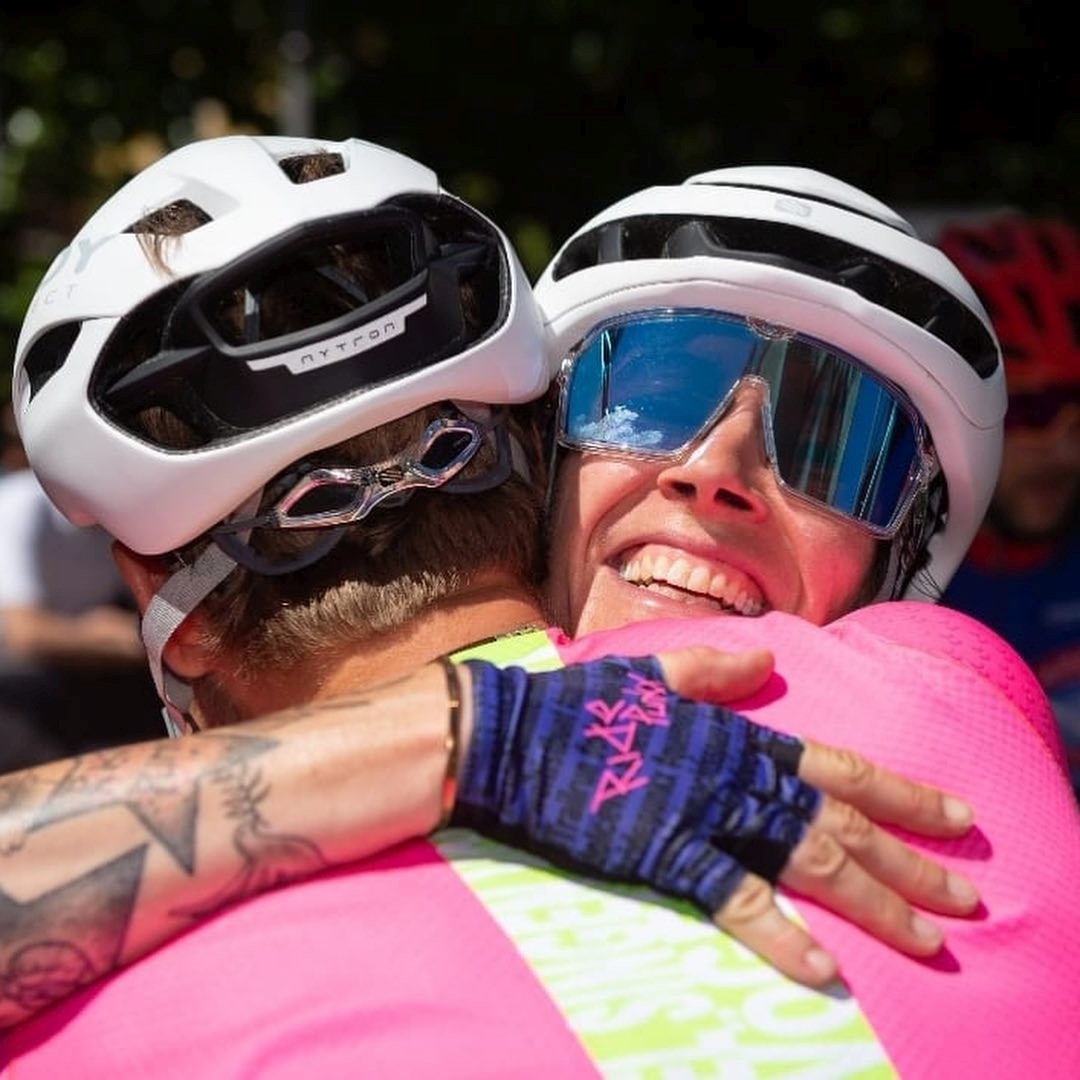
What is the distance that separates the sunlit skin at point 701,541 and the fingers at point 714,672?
2.47 feet

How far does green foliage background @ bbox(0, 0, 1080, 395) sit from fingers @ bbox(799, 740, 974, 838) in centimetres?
772

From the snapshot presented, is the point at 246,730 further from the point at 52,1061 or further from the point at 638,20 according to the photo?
the point at 638,20

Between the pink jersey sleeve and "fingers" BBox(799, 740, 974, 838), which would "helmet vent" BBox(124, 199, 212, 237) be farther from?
"fingers" BBox(799, 740, 974, 838)

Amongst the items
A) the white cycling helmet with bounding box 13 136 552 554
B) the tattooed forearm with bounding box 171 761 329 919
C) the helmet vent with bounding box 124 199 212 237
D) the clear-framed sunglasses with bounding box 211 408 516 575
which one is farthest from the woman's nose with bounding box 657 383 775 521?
the tattooed forearm with bounding box 171 761 329 919

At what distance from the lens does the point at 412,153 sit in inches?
388

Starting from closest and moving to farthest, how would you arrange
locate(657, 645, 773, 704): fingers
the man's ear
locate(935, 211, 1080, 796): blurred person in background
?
locate(657, 645, 773, 704): fingers, the man's ear, locate(935, 211, 1080, 796): blurred person in background

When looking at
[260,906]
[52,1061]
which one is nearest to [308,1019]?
[260,906]

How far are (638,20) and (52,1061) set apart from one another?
839 centimetres

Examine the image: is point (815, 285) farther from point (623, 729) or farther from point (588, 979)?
point (588, 979)

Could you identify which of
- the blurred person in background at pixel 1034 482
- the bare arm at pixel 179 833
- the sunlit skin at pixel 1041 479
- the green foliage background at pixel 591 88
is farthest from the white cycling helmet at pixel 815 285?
the green foliage background at pixel 591 88

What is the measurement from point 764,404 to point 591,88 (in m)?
7.29

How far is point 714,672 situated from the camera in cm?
208

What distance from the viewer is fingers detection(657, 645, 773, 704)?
6.80ft

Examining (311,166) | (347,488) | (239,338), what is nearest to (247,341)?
(239,338)
